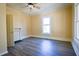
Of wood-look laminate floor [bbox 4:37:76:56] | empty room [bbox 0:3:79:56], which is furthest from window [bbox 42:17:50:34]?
wood-look laminate floor [bbox 4:37:76:56]

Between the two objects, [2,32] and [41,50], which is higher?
[2,32]

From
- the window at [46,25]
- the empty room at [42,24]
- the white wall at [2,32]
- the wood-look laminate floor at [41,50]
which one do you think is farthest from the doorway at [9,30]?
the window at [46,25]

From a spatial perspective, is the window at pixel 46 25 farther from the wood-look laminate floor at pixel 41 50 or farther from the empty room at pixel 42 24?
the wood-look laminate floor at pixel 41 50

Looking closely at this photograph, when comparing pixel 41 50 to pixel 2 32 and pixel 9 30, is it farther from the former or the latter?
pixel 9 30

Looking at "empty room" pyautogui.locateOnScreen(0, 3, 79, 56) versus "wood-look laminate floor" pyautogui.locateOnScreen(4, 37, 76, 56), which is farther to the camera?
"empty room" pyautogui.locateOnScreen(0, 3, 79, 56)

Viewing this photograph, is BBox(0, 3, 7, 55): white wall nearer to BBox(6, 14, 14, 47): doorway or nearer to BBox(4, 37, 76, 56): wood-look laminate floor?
BBox(4, 37, 76, 56): wood-look laminate floor

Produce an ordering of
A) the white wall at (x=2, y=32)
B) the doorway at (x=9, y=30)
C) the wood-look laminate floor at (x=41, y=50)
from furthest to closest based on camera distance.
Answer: the doorway at (x=9, y=30) < the wood-look laminate floor at (x=41, y=50) < the white wall at (x=2, y=32)

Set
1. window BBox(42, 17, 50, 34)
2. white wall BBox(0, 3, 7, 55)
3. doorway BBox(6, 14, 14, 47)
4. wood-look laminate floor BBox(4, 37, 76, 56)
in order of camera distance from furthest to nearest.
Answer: window BBox(42, 17, 50, 34) → doorway BBox(6, 14, 14, 47) → wood-look laminate floor BBox(4, 37, 76, 56) → white wall BBox(0, 3, 7, 55)

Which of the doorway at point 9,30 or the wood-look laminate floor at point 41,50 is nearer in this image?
the wood-look laminate floor at point 41,50

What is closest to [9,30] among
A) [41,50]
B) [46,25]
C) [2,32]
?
[2,32]

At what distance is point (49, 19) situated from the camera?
699cm

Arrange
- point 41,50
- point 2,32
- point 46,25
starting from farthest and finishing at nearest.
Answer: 1. point 46,25
2. point 41,50
3. point 2,32

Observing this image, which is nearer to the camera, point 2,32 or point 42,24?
point 2,32

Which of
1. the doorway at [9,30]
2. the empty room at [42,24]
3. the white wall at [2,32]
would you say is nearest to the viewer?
the white wall at [2,32]
